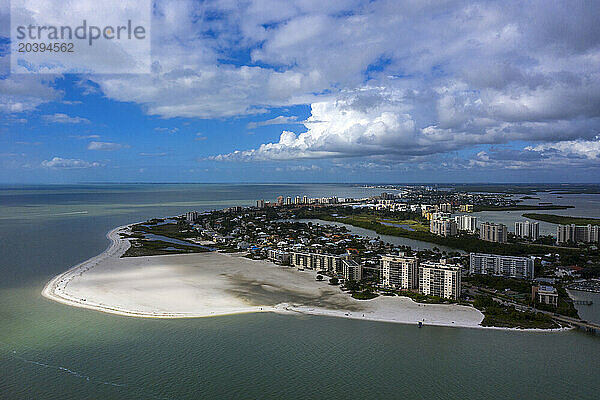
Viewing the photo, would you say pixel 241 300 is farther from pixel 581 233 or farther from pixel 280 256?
pixel 581 233

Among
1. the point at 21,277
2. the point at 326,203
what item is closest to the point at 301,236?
the point at 21,277

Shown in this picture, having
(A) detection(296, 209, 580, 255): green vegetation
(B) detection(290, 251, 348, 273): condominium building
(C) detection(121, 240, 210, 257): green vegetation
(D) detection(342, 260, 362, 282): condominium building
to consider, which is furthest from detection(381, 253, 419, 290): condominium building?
(C) detection(121, 240, 210, 257): green vegetation

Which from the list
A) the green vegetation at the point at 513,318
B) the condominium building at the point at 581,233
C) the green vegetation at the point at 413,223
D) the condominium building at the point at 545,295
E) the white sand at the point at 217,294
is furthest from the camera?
the green vegetation at the point at 413,223

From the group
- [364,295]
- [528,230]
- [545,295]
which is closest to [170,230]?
[364,295]

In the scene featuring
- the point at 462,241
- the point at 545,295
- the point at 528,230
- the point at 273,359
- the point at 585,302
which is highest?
the point at 528,230

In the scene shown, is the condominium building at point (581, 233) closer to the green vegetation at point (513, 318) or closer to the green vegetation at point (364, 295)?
the green vegetation at point (513, 318)

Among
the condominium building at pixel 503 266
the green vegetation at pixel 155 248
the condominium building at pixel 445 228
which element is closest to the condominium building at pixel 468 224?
the condominium building at pixel 445 228

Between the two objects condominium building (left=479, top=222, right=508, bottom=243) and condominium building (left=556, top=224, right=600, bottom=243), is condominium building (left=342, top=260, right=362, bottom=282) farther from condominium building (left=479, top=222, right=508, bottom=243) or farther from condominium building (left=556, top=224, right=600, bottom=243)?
Answer: condominium building (left=556, top=224, right=600, bottom=243)
